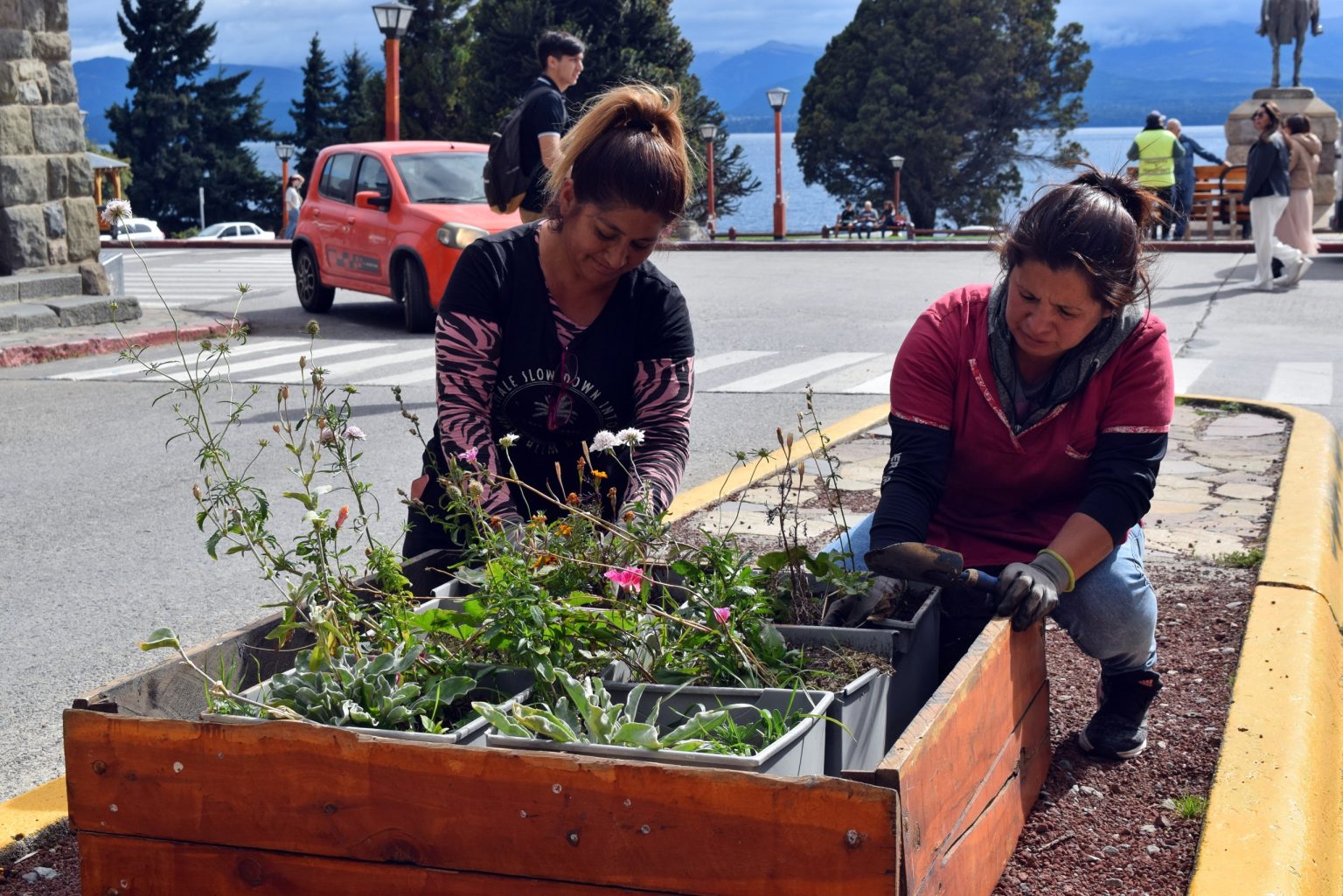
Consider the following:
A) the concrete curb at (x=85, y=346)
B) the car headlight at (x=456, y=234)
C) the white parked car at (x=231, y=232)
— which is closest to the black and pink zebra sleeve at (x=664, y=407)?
the concrete curb at (x=85, y=346)

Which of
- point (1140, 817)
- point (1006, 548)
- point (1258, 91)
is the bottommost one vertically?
point (1140, 817)

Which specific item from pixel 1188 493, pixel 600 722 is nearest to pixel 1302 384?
pixel 1188 493

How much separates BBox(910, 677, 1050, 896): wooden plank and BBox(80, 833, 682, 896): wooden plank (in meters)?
0.50

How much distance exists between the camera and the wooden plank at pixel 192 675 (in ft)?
7.49

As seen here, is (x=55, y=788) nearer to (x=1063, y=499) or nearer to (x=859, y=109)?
(x=1063, y=499)

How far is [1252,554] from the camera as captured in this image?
4617 millimetres

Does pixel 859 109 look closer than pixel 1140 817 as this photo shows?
No

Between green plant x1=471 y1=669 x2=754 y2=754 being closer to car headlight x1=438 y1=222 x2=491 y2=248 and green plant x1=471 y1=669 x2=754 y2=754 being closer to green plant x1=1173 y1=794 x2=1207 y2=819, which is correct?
green plant x1=1173 y1=794 x2=1207 y2=819

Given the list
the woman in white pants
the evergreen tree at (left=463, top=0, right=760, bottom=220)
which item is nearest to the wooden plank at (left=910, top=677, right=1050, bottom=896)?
the woman in white pants

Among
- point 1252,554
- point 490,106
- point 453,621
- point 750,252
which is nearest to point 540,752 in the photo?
point 453,621

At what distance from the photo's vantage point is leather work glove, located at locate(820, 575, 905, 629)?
2.77 m

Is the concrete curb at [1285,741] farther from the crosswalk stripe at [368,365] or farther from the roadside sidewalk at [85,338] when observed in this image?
the roadside sidewalk at [85,338]

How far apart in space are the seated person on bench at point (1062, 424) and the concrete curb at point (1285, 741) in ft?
0.95

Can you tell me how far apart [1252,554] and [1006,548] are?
5.74 ft
